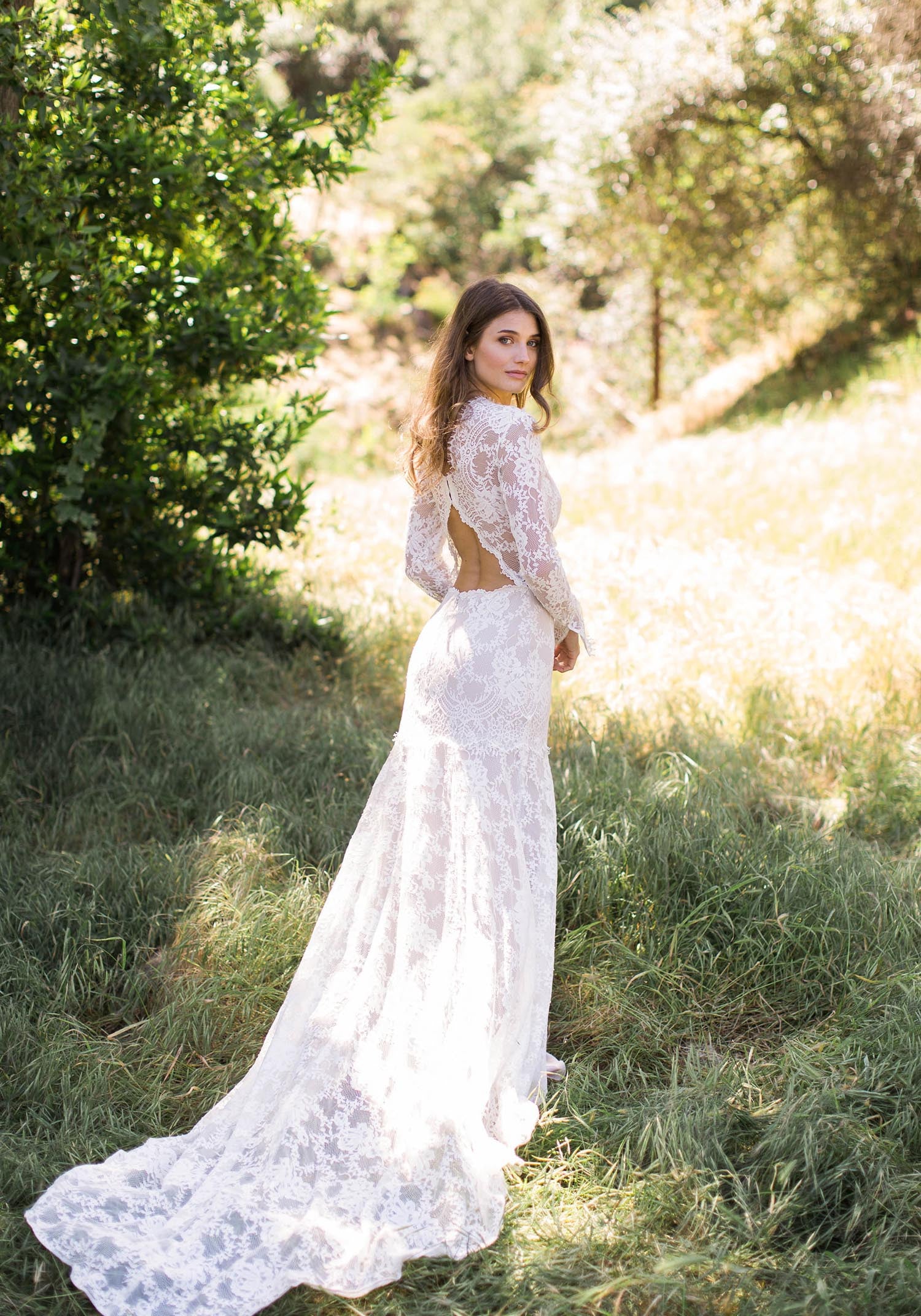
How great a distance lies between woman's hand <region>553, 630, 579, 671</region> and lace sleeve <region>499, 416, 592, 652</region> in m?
0.30

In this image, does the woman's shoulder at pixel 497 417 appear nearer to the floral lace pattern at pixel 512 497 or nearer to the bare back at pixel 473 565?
the floral lace pattern at pixel 512 497

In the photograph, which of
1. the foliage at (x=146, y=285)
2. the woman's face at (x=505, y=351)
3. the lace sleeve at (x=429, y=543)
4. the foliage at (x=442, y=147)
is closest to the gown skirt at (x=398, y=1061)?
the lace sleeve at (x=429, y=543)

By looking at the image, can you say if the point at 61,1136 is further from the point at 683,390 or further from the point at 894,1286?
the point at 683,390

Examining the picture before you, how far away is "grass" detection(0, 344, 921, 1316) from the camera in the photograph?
8.28ft

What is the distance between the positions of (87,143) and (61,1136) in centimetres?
397

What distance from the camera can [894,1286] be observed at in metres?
2.31

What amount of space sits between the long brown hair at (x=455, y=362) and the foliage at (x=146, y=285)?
220cm

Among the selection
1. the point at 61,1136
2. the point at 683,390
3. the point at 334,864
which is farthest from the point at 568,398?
the point at 61,1136

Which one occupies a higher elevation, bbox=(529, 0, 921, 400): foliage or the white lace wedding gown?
bbox=(529, 0, 921, 400): foliage

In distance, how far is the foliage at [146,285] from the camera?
480 centimetres

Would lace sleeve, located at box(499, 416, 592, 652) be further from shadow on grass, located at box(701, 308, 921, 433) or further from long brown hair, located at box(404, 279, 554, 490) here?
shadow on grass, located at box(701, 308, 921, 433)

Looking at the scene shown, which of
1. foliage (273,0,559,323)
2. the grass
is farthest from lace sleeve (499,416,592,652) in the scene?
foliage (273,0,559,323)

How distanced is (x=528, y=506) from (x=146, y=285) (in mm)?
3229

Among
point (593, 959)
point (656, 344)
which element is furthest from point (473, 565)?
point (656, 344)
